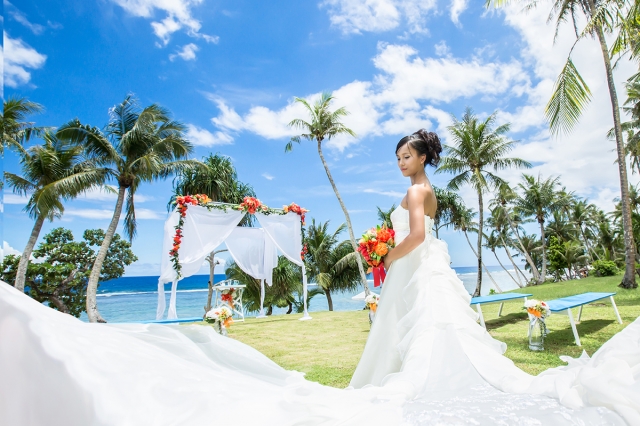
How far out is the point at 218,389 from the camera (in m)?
1.27

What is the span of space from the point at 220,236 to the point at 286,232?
96.4 inches

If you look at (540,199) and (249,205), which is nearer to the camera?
(249,205)

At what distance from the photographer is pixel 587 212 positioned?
3966 centimetres

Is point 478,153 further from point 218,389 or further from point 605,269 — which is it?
point 218,389

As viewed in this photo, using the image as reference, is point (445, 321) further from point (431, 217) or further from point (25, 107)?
point (25, 107)

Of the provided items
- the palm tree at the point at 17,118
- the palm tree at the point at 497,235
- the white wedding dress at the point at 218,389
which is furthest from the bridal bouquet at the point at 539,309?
the palm tree at the point at 497,235

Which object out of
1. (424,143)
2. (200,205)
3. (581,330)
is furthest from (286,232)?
(424,143)

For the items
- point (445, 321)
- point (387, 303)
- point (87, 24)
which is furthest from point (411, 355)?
point (87, 24)

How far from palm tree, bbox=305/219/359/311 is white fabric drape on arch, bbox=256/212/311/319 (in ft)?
38.9

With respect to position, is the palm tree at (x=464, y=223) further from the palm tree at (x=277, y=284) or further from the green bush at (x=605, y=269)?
the palm tree at (x=277, y=284)

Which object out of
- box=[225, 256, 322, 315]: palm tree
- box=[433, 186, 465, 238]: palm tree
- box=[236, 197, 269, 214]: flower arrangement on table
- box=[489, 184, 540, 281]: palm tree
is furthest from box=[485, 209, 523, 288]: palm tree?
box=[236, 197, 269, 214]: flower arrangement on table

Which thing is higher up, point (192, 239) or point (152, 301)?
point (192, 239)

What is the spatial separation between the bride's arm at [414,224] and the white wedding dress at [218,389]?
80 centimetres

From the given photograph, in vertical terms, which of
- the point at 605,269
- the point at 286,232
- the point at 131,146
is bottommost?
the point at 605,269
